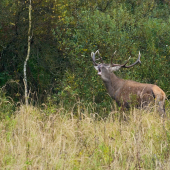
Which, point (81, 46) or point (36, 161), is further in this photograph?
point (81, 46)

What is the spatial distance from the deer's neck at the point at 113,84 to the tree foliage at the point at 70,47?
31 centimetres

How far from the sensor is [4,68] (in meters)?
12.0

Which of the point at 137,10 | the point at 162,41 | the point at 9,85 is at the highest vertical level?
the point at 137,10

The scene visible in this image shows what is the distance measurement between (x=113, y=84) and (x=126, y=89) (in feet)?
1.88

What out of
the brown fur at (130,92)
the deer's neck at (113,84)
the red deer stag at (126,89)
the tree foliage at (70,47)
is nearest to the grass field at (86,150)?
the brown fur at (130,92)

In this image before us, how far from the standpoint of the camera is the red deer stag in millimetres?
8703

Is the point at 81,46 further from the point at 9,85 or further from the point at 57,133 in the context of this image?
the point at 57,133

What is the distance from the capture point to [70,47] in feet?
35.7

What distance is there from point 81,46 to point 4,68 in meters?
2.98

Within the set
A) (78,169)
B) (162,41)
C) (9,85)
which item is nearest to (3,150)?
(78,169)

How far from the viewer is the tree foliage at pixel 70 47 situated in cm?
1043

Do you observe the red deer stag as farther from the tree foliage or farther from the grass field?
the grass field

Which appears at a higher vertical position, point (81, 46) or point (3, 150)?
point (81, 46)

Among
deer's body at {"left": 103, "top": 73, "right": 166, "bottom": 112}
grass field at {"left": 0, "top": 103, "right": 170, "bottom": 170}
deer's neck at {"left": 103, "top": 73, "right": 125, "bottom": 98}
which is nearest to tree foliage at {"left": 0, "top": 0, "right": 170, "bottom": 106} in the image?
deer's neck at {"left": 103, "top": 73, "right": 125, "bottom": 98}
